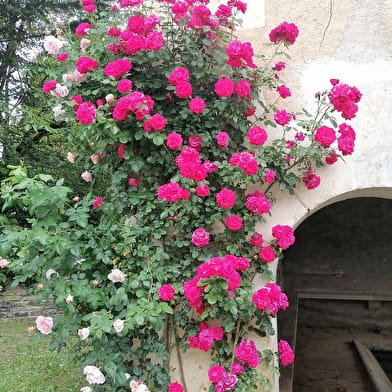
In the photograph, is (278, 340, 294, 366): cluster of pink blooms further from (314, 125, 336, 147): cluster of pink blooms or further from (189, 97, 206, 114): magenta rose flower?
(189, 97, 206, 114): magenta rose flower

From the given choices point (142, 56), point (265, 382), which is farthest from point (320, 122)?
point (265, 382)

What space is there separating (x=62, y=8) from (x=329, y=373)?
8.02m

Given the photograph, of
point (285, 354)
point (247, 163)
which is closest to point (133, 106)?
point (247, 163)

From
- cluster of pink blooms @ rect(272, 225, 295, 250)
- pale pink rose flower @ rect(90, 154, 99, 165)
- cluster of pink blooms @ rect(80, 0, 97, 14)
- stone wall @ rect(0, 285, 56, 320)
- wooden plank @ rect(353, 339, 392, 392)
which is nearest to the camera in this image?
cluster of pink blooms @ rect(272, 225, 295, 250)

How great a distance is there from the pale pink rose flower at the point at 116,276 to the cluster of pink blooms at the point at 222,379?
699 millimetres

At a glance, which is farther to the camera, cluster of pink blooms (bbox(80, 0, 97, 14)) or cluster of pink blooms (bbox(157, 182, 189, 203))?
cluster of pink blooms (bbox(80, 0, 97, 14))

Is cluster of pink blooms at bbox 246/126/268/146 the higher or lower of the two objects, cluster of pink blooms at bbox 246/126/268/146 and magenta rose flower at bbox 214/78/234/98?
the lower

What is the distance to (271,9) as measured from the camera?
112 inches

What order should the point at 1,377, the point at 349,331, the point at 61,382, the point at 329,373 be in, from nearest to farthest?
the point at 61,382 < the point at 1,377 < the point at 329,373 < the point at 349,331

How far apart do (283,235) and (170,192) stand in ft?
2.39

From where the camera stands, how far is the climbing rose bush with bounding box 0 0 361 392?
90.6 inches

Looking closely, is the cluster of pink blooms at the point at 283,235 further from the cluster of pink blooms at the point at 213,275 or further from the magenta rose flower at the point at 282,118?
the magenta rose flower at the point at 282,118

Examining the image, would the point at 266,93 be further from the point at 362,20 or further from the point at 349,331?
the point at 349,331

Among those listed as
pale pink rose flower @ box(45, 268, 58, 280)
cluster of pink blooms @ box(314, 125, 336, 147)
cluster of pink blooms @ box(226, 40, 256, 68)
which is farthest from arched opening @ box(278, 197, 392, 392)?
pale pink rose flower @ box(45, 268, 58, 280)
